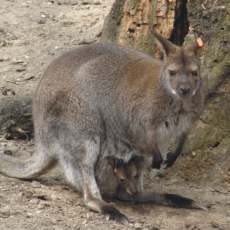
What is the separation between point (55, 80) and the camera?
256 inches

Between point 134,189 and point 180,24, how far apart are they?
1.71 m

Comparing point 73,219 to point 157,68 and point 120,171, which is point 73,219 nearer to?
point 120,171

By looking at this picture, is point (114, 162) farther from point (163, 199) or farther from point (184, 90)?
point (184, 90)

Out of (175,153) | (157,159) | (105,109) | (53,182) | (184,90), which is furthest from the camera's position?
(53,182)

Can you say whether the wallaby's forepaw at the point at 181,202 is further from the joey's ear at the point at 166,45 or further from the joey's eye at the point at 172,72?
the joey's ear at the point at 166,45

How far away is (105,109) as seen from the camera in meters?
6.44

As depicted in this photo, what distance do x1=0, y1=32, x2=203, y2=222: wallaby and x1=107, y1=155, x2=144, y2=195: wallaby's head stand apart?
0.12m

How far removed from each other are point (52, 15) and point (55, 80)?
13.4 ft

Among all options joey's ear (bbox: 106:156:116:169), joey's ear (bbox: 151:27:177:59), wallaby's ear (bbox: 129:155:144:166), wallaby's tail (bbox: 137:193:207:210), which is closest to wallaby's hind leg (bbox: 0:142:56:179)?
joey's ear (bbox: 106:156:116:169)

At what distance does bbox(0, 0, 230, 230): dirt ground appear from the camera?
240 inches

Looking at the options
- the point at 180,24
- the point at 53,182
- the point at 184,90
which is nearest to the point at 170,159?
the point at 184,90

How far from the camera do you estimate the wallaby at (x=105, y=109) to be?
20.5 feet

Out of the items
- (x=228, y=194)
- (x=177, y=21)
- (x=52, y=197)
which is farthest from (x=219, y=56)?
(x=52, y=197)

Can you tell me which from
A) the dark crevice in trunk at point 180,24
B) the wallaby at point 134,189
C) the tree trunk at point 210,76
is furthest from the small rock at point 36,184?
the dark crevice in trunk at point 180,24
